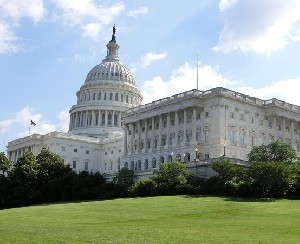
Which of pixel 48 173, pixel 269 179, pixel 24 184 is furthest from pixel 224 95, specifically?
pixel 24 184

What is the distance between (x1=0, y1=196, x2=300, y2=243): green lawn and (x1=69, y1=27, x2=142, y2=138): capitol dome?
4277 inches

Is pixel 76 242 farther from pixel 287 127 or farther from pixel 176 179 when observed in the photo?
pixel 287 127

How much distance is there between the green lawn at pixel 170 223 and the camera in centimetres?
3719

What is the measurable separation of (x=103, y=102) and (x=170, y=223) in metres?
140

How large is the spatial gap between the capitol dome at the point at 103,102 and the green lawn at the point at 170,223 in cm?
10863

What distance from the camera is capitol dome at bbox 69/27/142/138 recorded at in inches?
7279

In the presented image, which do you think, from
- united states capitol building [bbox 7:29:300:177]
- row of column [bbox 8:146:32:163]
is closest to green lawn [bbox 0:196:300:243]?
united states capitol building [bbox 7:29:300:177]

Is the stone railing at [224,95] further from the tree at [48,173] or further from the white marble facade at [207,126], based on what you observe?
the tree at [48,173]

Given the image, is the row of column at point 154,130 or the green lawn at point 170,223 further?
the row of column at point 154,130

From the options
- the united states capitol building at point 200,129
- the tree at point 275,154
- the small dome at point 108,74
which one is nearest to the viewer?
the tree at point 275,154

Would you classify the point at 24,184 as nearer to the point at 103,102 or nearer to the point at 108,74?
the point at 103,102

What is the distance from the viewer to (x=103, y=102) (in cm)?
18688

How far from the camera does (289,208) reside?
63.0 m

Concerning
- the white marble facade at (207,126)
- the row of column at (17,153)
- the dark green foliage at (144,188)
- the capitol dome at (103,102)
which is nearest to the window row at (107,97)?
the capitol dome at (103,102)
